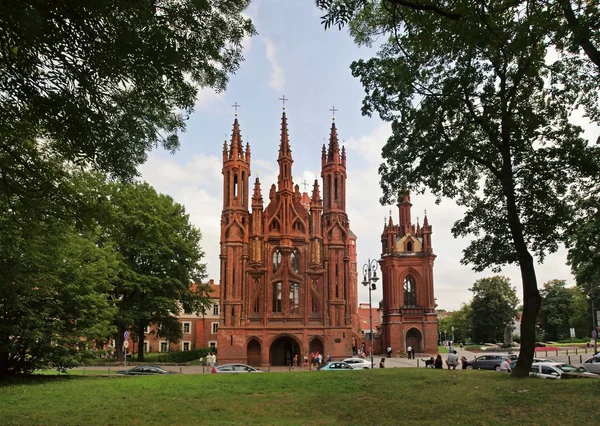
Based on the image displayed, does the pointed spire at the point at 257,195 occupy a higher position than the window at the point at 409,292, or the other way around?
the pointed spire at the point at 257,195

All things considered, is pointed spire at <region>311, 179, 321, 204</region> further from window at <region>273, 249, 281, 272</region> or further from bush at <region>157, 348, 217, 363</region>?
bush at <region>157, 348, 217, 363</region>

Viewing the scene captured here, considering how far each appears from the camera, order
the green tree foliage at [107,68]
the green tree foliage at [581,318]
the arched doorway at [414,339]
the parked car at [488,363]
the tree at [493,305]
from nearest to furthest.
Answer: the green tree foliage at [107,68] → the parked car at [488,363] → the arched doorway at [414,339] → the tree at [493,305] → the green tree foliage at [581,318]

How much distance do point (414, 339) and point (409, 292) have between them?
532 centimetres

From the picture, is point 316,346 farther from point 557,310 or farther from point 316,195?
point 557,310

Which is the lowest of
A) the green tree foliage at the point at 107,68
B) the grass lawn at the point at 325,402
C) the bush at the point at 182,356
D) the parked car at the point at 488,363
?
the bush at the point at 182,356

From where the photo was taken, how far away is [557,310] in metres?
80.2

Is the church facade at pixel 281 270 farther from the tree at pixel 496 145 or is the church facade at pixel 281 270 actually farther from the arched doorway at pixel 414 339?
the tree at pixel 496 145

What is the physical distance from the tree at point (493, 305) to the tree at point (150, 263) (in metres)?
44.8

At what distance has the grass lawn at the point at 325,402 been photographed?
41.9ft

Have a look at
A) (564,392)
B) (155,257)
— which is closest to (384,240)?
(155,257)

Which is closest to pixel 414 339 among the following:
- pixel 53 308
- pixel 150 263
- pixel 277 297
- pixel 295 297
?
pixel 295 297

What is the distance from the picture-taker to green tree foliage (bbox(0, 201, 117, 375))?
22.5 m

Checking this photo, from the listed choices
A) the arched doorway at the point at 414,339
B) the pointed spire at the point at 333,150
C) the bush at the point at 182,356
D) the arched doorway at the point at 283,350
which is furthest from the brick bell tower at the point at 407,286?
the bush at the point at 182,356

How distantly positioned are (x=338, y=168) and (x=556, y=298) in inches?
2000
